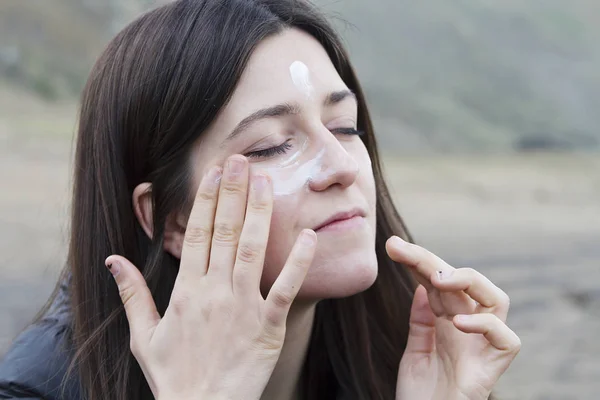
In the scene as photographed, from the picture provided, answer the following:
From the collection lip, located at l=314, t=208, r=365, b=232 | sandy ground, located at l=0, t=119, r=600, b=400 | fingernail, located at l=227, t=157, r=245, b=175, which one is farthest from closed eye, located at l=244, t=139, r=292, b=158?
sandy ground, located at l=0, t=119, r=600, b=400

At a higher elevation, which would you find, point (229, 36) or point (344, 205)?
point (229, 36)

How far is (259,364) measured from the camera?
5.84 ft

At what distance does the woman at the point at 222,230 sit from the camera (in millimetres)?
1782

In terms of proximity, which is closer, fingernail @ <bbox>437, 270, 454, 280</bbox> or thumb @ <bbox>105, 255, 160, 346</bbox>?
thumb @ <bbox>105, 255, 160, 346</bbox>

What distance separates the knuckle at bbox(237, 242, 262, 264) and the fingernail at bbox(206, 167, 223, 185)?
0.21 meters

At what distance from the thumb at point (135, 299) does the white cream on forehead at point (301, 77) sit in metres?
0.70

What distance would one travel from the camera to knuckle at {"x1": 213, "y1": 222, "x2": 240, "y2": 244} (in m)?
1.81

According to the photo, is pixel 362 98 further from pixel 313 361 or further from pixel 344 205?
pixel 313 361

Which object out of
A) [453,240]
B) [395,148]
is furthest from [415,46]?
[453,240]

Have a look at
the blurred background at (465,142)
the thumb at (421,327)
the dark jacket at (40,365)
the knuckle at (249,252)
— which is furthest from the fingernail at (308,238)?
the blurred background at (465,142)

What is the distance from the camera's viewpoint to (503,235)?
9.81 m

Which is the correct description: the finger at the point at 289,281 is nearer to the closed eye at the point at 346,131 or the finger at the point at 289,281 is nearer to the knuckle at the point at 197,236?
the knuckle at the point at 197,236

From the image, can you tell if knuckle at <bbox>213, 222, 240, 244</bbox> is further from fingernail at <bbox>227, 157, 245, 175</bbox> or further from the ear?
the ear

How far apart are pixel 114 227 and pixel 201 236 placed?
0.40 meters
